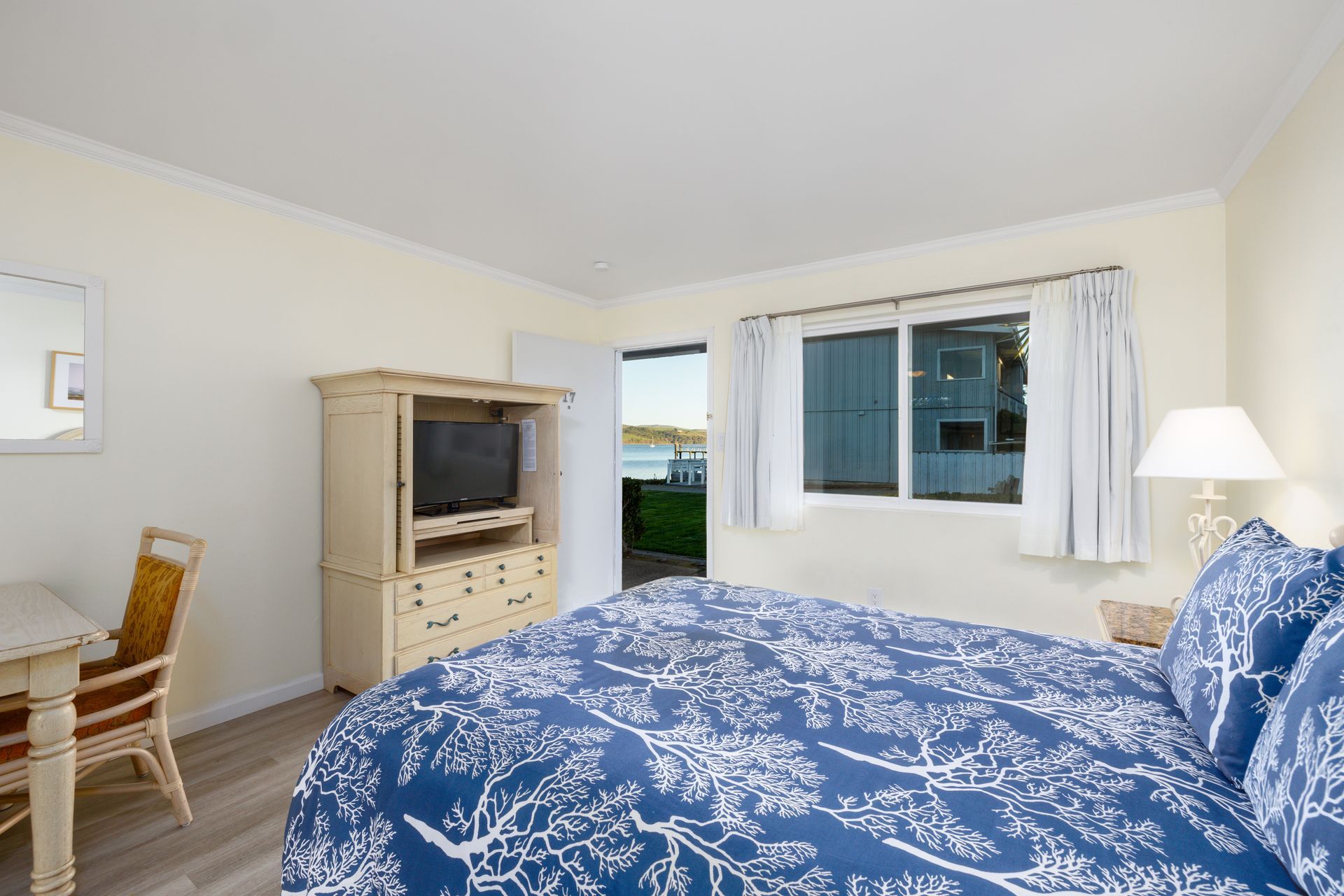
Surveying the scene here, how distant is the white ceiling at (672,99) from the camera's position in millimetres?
1728

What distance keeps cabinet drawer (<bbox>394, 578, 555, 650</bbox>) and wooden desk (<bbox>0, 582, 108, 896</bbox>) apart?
1297mm

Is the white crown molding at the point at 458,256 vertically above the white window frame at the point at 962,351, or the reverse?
the white crown molding at the point at 458,256

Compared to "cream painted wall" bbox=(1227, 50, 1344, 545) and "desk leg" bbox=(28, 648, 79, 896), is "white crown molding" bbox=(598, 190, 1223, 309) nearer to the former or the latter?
"cream painted wall" bbox=(1227, 50, 1344, 545)

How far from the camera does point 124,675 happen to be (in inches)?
73.2

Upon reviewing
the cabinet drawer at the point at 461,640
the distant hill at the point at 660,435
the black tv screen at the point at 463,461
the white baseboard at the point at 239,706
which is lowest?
the white baseboard at the point at 239,706

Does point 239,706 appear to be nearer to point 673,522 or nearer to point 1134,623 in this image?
point 1134,623

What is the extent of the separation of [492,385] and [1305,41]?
11.5 ft

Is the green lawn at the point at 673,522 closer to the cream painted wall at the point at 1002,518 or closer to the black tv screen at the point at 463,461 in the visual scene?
the cream painted wall at the point at 1002,518

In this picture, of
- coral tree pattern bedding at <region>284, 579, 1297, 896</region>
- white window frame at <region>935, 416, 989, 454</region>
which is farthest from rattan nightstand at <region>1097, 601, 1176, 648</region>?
white window frame at <region>935, 416, 989, 454</region>

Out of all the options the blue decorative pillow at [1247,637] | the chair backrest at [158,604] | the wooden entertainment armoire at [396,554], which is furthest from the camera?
the wooden entertainment armoire at [396,554]

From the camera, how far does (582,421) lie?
183 inches

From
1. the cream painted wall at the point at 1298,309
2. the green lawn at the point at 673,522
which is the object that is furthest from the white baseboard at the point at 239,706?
the cream painted wall at the point at 1298,309

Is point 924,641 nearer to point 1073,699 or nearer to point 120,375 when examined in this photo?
point 1073,699

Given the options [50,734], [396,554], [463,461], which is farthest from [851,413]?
[50,734]
